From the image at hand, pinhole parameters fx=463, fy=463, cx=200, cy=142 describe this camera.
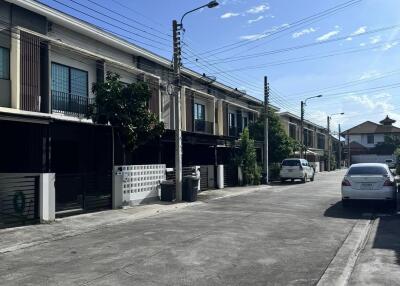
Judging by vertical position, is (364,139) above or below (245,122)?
above

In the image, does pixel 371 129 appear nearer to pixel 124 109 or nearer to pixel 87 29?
pixel 87 29

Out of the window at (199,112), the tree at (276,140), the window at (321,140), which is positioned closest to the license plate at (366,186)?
the window at (199,112)

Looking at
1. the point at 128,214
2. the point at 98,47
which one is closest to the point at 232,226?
the point at 128,214

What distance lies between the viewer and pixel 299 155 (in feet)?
174

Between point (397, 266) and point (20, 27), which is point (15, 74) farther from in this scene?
point (397, 266)

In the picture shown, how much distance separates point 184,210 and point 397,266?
32.6 ft

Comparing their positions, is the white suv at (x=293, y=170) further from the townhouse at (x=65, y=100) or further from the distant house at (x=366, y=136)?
the distant house at (x=366, y=136)

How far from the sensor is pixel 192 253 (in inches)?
356

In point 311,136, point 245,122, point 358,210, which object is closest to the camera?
point 358,210

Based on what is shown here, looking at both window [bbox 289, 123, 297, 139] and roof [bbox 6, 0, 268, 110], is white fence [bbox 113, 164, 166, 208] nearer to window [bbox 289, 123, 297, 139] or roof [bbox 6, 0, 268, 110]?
roof [bbox 6, 0, 268, 110]

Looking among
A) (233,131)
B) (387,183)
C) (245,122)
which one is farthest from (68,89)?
(245,122)

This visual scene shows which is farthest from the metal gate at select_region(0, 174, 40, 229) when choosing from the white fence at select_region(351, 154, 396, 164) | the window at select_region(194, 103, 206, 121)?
the white fence at select_region(351, 154, 396, 164)

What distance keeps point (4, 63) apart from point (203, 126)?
737 inches

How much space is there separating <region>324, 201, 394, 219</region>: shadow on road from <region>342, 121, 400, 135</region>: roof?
85.7 metres
